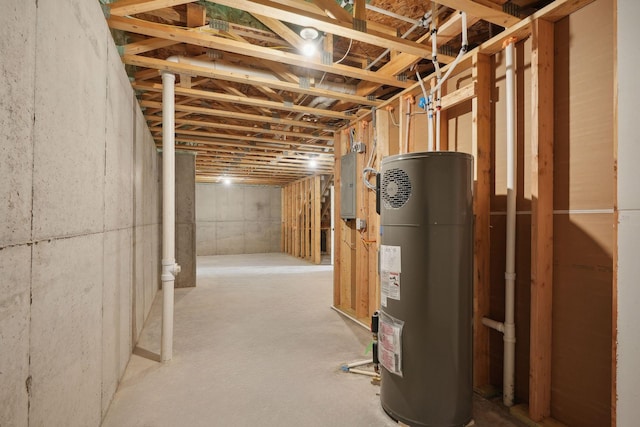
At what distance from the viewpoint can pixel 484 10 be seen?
6.21ft

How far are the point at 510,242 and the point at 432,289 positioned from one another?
66cm

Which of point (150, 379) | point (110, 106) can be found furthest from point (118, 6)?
point (150, 379)

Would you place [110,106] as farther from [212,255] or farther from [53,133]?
[212,255]

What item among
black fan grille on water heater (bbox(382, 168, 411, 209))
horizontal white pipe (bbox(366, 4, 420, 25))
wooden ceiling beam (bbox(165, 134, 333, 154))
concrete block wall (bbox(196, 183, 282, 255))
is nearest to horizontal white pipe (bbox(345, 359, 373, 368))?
black fan grille on water heater (bbox(382, 168, 411, 209))

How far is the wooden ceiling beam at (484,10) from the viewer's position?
1814 mm

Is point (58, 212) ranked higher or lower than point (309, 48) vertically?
lower

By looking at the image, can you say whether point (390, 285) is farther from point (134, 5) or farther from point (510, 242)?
point (134, 5)

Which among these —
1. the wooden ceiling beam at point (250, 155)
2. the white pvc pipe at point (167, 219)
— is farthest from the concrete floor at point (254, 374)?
the wooden ceiling beam at point (250, 155)

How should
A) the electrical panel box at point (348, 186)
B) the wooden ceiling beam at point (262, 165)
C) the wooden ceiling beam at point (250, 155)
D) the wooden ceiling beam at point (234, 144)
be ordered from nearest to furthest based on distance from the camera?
the electrical panel box at point (348, 186) < the wooden ceiling beam at point (234, 144) < the wooden ceiling beam at point (250, 155) < the wooden ceiling beam at point (262, 165)

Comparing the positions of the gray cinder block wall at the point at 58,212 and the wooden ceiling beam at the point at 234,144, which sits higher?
the wooden ceiling beam at the point at 234,144

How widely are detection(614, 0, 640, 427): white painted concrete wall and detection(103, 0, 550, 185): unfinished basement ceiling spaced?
2.42ft

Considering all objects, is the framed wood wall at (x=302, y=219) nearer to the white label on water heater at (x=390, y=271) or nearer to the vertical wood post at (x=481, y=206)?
the vertical wood post at (x=481, y=206)

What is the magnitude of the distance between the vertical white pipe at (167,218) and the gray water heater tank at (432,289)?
6.11ft

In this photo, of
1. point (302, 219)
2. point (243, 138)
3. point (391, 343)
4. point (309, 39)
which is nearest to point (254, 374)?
point (391, 343)
